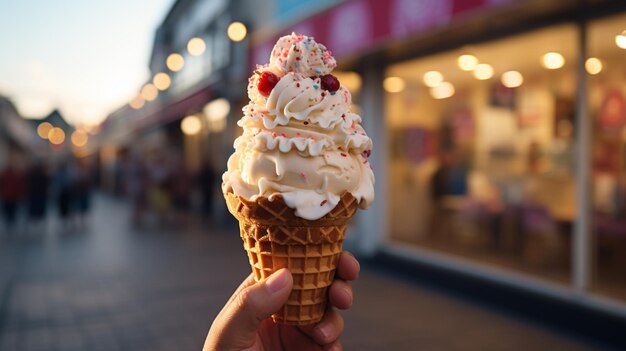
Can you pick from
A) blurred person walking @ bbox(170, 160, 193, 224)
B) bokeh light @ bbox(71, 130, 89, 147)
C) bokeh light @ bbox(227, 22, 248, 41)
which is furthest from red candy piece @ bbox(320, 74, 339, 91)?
bokeh light @ bbox(71, 130, 89, 147)

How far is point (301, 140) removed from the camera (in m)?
2.17

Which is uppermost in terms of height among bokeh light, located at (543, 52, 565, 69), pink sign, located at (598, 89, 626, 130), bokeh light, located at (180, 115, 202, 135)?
bokeh light, located at (180, 115, 202, 135)

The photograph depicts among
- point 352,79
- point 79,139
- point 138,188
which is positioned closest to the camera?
point 352,79

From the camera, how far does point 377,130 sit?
347 inches

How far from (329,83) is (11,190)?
45.6ft

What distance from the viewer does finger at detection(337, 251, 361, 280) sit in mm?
2332

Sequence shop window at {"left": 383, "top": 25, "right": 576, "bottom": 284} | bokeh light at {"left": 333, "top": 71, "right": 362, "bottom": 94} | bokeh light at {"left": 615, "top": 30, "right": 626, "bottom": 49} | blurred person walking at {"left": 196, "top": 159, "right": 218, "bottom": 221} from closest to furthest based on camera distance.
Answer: bokeh light at {"left": 615, "top": 30, "right": 626, "bottom": 49}
shop window at {"left": 383, "top": 25, "right": 576, "bottom": 284}
bokeh light at {"left": 333, "top": 71, "right": 362, "bottom": 94}
blurred person walking at {"left": 196, "top": 159, "right": 218, "bottom": 221}

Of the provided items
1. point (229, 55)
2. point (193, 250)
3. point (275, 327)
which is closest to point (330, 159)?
point (275, 327)

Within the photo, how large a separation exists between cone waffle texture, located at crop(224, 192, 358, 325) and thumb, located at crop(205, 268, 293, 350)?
28 cm

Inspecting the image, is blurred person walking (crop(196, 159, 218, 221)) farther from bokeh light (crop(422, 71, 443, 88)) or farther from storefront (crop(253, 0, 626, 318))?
bokeh light (crop(422, 71, 443, 88))

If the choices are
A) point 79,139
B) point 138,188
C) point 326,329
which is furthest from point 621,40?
point 79,139

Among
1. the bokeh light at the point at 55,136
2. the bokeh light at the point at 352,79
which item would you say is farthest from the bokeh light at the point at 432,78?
the bokeh light at the point at 55,136

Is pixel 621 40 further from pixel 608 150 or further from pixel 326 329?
pixel 326 329

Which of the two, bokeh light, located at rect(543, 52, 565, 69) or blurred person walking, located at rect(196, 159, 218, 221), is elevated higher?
bokeh light, located at rect(543, 52, 565, 69)
